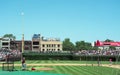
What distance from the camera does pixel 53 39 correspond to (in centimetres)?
18612

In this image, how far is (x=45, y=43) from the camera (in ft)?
610

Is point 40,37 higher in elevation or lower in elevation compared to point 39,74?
higher

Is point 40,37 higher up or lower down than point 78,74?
Answer: higher up

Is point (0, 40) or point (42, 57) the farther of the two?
point (0, 40)

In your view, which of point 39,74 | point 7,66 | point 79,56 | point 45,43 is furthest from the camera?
point 45,43

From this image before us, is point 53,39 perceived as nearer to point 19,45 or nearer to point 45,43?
point 45,43

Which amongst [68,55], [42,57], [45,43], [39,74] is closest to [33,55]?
[42,57]

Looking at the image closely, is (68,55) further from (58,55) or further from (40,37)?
(40,37)

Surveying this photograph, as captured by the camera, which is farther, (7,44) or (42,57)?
(7,44)

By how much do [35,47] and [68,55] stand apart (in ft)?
297

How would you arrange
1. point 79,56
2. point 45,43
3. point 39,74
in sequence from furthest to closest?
point 45,43 < point 79,56 < point 39,74

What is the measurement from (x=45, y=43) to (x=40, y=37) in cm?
469

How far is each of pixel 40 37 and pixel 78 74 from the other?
15088 cm

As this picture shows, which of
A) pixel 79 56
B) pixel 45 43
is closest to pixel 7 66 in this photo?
pixel 79 56
